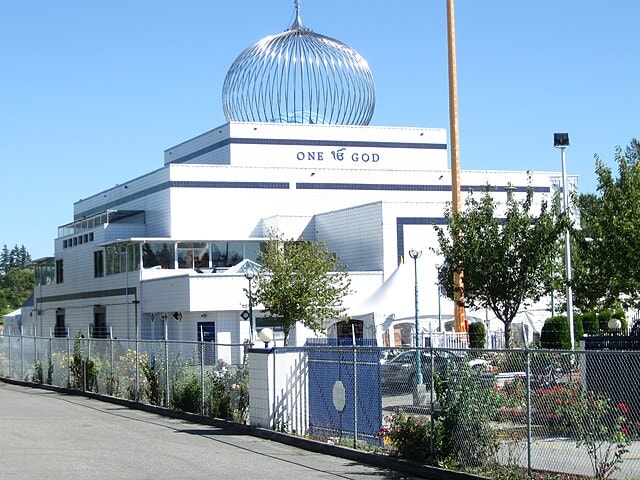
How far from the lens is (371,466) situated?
15195 millimetres

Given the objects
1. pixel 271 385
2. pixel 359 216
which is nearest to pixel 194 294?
pixel 359 216

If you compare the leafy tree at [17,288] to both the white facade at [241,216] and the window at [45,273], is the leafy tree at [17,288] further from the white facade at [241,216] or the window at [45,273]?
the white facade at [241,216]

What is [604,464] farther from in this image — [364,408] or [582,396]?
[364,408]

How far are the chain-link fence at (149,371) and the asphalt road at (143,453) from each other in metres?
0.72

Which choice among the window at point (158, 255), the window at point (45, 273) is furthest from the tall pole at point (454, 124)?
the window at point (45, 273)

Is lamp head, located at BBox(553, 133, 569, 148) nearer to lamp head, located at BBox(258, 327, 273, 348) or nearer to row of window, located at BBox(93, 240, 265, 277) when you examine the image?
lamp head, located at BBox(258, 327, 273, 348)

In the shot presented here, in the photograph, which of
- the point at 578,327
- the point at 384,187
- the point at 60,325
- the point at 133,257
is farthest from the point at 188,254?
the point at 578,327

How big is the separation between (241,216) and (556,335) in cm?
2924

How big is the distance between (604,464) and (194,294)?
37.6 m

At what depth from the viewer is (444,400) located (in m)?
14.5

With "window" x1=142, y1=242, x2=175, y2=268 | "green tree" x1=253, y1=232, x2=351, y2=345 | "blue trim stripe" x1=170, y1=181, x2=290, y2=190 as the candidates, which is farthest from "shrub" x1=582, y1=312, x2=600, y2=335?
"blue trim stripe" x1=170, y1=181, x2=290, y2=190

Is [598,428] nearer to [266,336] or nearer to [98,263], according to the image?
[266,336]

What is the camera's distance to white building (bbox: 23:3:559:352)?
50594 mm

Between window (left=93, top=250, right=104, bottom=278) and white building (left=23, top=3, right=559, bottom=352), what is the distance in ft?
0.39
